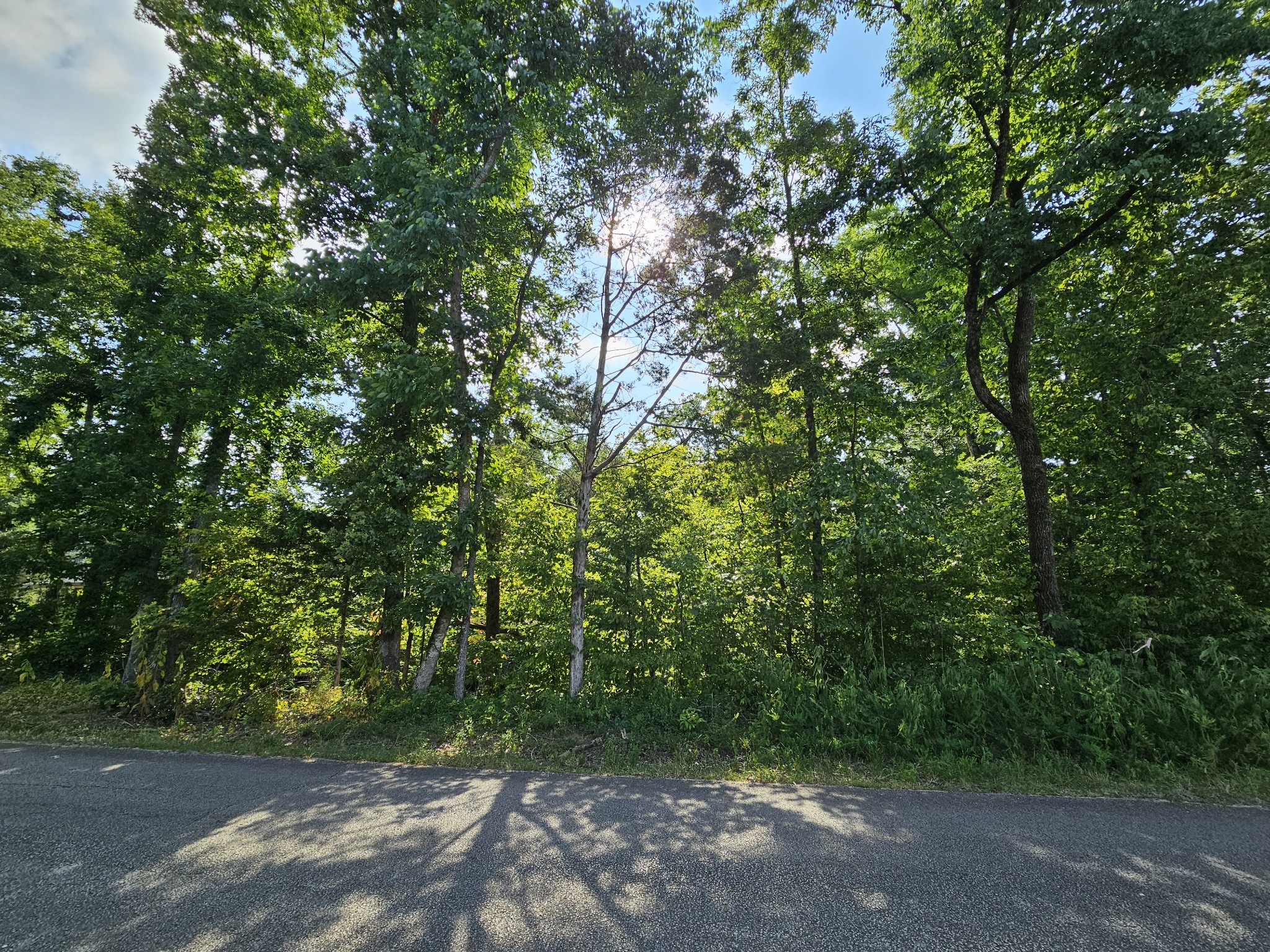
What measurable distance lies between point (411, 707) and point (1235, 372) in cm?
1247

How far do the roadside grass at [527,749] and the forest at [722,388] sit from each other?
27cm

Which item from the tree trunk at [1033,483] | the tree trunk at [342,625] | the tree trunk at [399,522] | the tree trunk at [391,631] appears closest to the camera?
the tree trunk at [1033,483]

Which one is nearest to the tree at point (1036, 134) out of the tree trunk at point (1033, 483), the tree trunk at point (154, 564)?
the tree trunk at point (1033, 483)

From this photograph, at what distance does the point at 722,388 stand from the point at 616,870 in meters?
6.88

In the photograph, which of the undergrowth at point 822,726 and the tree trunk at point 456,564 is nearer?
the undergrowth at point 822,726

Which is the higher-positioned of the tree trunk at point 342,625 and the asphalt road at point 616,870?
the tree trunk at point 342,625

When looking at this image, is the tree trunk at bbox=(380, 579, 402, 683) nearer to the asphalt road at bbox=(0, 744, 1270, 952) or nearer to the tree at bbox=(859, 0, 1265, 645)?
the asphalt road at bbox=(0, 744, 1270, 952)

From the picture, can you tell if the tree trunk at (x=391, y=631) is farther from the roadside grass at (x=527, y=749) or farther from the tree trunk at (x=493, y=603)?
the tree trunk at (x=493, y=603)

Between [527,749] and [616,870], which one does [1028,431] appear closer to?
[616,870]

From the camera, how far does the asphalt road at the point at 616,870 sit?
7.45ft

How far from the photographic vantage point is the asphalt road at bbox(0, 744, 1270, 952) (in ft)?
7.45

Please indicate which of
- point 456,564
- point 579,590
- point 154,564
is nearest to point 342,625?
point 456,564

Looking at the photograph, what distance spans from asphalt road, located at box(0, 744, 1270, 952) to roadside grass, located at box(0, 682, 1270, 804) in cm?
38

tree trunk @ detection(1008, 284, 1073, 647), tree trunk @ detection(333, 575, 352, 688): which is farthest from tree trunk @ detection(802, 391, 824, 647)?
tree trunk @ detection(333, 575, 352, 688)
